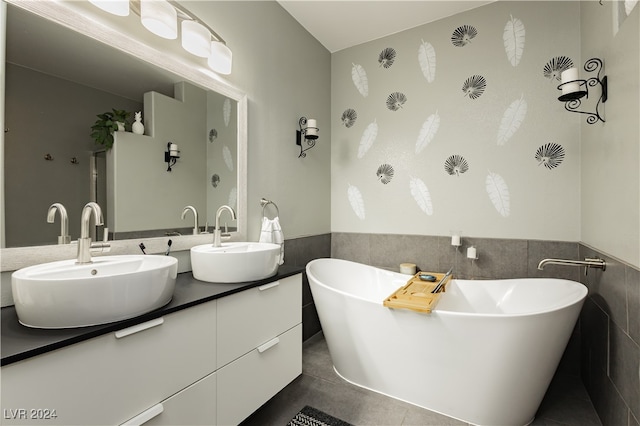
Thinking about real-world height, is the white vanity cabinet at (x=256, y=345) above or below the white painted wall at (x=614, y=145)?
below

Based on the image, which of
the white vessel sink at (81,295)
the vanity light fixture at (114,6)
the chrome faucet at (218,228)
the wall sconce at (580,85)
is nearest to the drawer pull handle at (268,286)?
the chrome faucet at (218,228)

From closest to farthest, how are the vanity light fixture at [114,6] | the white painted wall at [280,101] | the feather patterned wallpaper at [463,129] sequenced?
the vanity light fixture at [114,6]
the white painted wall at [280,101]
the feather patterned wallpaper at [463,129]

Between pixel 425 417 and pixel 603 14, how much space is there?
8.13ft

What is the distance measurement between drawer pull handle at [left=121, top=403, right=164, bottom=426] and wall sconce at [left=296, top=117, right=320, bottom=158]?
6.52 ft

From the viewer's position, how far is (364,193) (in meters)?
2.91

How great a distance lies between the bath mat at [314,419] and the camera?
164 centimetres

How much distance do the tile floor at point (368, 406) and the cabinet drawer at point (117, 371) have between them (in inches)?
30.2

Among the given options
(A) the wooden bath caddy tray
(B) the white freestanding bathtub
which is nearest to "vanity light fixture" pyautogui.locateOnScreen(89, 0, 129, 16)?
(B) the white freestanding bathtub

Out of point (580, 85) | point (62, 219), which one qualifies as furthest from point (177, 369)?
point (580, 85)

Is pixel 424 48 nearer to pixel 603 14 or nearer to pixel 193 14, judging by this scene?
pixel 603 14

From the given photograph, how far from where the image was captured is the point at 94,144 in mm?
1320

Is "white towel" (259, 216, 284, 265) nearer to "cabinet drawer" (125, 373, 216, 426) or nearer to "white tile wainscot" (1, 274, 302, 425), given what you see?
"white tile wainscot" (1, 274, 302, 425)

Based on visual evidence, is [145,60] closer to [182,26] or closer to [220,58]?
[182,26]

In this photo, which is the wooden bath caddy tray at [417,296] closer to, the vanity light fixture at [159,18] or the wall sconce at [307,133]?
the wall sconce at [307,133]
